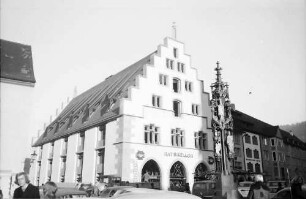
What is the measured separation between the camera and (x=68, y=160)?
30594mm

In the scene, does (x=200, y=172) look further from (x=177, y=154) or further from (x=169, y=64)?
(x=169, y=64)

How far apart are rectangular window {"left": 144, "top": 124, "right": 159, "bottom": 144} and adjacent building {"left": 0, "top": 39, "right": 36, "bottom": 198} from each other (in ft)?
41.3

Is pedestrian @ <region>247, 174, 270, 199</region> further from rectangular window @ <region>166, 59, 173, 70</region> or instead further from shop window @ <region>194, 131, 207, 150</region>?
rectangular window @ <region>166, 59, 173, 70</region>

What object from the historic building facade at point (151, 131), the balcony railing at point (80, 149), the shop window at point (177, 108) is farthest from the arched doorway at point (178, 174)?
the balcony railing at point (80, 149)

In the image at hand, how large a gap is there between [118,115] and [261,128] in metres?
34.6

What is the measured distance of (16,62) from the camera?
1377 cm

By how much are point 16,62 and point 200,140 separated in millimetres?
19768

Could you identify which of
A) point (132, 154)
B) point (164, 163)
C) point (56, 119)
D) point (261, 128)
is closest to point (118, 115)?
point (132, 154)

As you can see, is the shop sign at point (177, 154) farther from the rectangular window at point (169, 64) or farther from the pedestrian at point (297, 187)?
the pedestrian at point (297, 187)

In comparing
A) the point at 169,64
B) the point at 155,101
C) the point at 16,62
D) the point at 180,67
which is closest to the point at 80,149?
the point at 155,101

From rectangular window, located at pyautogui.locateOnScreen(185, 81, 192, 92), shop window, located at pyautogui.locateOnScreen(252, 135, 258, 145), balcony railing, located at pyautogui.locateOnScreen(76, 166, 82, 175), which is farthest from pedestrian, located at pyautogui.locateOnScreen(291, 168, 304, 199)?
shop window, located at pyautogui.locateOnScreen(252, 135, 258, 145)

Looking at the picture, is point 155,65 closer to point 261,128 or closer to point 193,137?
point 193,137

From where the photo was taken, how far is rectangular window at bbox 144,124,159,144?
2462 cm

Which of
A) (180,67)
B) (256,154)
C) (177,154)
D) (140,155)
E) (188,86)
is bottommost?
(140,155)
